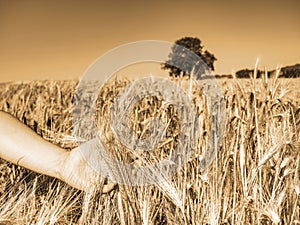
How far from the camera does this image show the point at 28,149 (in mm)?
1401

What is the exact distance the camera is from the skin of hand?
1393mm

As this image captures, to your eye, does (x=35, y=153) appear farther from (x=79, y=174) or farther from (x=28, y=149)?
(x=79, y=174)

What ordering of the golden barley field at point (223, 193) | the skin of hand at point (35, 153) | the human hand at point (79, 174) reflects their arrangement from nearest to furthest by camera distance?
the golden barley field at point (223, 193) < the human hand at point (79, 174) < the skin of hand at point (35, 153)

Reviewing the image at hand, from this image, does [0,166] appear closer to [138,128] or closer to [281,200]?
[138,128]

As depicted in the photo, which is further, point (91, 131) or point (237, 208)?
point (91, 131)

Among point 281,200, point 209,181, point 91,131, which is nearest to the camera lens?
point 281,200

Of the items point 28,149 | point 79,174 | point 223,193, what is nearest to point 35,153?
point 28,149

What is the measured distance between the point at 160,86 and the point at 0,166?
6.41 feet

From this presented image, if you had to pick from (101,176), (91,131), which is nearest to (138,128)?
(91,131)

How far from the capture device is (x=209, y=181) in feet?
4.09

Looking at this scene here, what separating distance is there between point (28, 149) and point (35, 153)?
0.03m

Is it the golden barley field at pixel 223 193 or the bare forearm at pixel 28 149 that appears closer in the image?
the golden barley field at pixel 223 193

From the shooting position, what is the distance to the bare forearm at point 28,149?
140 cm

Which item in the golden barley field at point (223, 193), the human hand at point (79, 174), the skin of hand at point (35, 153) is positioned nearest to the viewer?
the golden barley field at point (223, 193)
